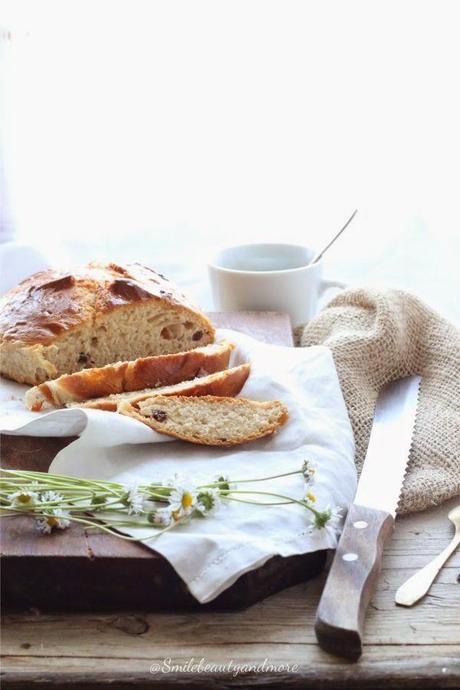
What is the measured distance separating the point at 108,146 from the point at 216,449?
228 cm

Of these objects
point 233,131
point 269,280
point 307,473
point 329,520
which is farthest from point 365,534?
point 233,131

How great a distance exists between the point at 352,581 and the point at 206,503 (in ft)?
1.07

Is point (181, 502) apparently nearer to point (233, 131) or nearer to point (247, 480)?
point (247, 480)

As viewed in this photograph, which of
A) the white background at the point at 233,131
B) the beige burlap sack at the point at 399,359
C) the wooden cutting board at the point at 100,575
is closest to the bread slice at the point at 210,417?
the beige burlap sack at the point at 399,359

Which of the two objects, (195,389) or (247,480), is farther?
(195,389)

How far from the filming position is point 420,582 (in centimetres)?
187

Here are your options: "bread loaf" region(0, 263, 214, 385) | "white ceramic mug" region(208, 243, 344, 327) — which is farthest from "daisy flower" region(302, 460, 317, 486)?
"white ceramic mug" region(208, 243, 344, 327)

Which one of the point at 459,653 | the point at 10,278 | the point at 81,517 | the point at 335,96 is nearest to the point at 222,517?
the point at 81,517

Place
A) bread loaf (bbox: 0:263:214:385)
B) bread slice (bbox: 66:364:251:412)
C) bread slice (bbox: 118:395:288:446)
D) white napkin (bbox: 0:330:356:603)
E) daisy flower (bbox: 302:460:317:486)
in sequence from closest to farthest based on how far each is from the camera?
white napkin (bbox: 0:330:356:603), daisy flower (bbox: 302:460:317:486), bread slice (bbox: 118:395:288:446), bread slice (bbox: 66:364:251:412), bread loaf (bbox: 0:263:214:385)

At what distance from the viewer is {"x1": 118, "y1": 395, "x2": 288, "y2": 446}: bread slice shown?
2.19 m

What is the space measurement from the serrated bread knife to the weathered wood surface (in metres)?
0.05

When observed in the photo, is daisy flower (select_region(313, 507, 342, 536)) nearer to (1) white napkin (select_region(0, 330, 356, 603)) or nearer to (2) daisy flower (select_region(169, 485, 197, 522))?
(1) white napkin (select_region(0, 330, 356, 603))

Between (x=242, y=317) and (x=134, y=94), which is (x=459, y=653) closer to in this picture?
(x=242, y=317)

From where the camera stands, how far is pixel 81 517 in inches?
74.8
